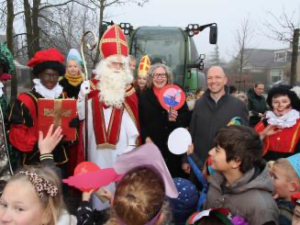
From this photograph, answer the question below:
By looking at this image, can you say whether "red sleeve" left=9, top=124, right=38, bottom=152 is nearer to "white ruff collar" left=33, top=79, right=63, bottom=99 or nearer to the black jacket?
"white ruff collar" left=33, top=79, right=63, bottom=99

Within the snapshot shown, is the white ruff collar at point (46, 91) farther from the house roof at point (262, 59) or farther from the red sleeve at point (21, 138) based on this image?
the house roof at point (262, 59)

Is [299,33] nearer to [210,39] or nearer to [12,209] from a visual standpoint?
[210,39]

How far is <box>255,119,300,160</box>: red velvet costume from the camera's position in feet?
12.1

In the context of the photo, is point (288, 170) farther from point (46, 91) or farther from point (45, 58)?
point (45, 58)

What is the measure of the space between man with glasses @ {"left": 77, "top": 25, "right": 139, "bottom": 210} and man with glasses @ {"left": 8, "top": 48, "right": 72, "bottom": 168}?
38 centimetres

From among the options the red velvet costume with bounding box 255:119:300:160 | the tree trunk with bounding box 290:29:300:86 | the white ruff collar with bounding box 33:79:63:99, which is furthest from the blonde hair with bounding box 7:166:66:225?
the tree trunk with bounding box 290:29:300:86

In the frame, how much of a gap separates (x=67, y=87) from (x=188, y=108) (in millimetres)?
1811

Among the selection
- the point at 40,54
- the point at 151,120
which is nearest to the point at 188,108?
the point at 151,120

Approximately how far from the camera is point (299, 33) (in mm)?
11711

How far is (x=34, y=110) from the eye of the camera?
340cm

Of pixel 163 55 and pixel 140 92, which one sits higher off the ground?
pixel 163 55

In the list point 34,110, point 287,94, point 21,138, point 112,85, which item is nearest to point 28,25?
point 112,85

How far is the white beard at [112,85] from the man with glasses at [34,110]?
Result: 489 millimetres

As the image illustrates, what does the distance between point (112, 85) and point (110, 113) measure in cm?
31
